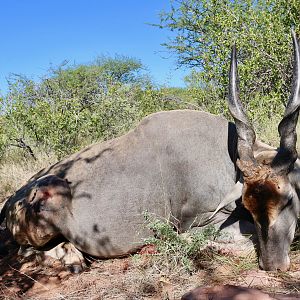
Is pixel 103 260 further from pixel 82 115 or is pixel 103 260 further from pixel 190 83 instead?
pixel 190 83

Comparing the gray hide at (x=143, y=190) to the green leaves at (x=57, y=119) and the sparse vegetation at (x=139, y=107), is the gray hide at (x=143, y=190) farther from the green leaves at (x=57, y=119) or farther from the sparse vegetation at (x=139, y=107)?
the green leaves at (x=57, y=119)

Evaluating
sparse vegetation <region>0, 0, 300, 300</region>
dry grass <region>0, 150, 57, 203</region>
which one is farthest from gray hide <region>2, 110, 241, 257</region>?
dry grass <region>0, 150, 57, 203</region>

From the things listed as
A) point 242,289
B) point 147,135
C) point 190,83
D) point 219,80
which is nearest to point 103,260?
point 147,135

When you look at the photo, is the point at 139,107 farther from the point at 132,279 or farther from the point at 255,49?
the point at 132,279

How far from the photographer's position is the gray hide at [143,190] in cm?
418

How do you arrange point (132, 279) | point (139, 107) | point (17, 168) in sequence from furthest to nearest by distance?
point (139, 107), point (17, 168), point (132, 279)

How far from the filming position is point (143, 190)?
168 inches

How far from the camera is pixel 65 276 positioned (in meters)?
3.89

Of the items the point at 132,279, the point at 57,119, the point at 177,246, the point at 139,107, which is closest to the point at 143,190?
the point at 177,246

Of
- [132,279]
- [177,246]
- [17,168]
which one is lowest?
[132,279]

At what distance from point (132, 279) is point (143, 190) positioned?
968mm

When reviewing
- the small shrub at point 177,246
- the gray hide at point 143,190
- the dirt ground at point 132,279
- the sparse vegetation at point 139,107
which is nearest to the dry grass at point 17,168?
the sparse vegetation at point 139,107

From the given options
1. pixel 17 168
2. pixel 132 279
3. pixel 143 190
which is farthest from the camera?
pixel 17 168

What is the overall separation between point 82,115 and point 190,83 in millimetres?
4574
